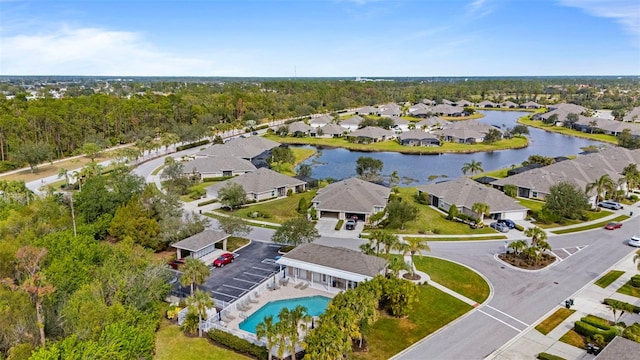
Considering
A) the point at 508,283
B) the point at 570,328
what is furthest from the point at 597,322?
the point at 508,283

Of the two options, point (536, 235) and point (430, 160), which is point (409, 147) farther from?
point (536, 235)

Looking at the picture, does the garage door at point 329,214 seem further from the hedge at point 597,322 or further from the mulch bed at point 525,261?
the hedge at point 597,322

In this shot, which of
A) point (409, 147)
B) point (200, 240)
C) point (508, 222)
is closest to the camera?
point (200, 240)

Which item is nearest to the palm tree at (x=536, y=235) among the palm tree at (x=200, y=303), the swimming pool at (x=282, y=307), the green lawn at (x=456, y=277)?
the green lawn at (x=456, y=277)

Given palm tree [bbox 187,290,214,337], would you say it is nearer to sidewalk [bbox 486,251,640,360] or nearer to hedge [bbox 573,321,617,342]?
sidewalk [bbox 486,251,640,360]

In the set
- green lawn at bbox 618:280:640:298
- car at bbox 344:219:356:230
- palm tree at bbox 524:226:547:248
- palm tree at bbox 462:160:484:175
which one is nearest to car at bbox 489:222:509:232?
palm tree at bbox 524:226:547:248

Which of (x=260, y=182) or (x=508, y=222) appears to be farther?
(x=260, y=182)
